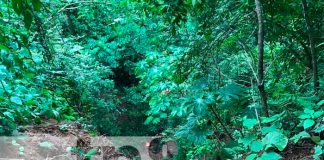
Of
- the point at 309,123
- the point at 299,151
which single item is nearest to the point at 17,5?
the point at 309,123

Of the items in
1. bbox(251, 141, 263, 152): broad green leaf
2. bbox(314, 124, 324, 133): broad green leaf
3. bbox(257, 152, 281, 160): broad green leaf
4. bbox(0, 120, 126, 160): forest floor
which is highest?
bbox(0, 120, 126, 160): forest floor

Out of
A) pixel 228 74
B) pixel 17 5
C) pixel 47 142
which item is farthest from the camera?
pixel 47 142

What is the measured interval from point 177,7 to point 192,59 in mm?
356

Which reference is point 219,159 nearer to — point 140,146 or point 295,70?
point 295,70

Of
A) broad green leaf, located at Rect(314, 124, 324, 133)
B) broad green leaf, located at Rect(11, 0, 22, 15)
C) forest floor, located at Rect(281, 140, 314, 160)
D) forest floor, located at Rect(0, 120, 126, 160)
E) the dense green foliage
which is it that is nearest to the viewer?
broad green leaf, located at Rect(11, 0, 22, 15)

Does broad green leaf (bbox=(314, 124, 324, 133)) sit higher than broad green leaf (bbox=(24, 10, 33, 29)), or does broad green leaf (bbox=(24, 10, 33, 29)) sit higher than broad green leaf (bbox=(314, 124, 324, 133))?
broad green leaf (bbox=(24, 10, 33, 29))

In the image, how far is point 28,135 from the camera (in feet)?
10.5

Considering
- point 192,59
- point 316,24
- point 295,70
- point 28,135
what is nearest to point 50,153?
point 28,135

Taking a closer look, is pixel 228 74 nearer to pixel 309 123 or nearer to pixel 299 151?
pixel 299 151

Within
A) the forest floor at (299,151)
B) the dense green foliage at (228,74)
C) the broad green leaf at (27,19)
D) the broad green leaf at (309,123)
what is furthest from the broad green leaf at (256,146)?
the broad green leaf at (27,19)

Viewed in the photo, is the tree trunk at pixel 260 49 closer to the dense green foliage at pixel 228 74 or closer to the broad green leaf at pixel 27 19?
the dense green foliage at pixel 228 74

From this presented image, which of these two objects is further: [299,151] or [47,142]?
[47,142]

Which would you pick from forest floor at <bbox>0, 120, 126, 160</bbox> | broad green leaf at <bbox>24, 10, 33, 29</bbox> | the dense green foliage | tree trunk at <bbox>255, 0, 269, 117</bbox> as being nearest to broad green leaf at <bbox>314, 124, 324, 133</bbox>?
the dense green foliage

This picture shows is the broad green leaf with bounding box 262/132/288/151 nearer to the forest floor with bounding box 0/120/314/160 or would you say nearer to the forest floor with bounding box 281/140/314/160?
the forest floor with bounding box 281/140/314/160
